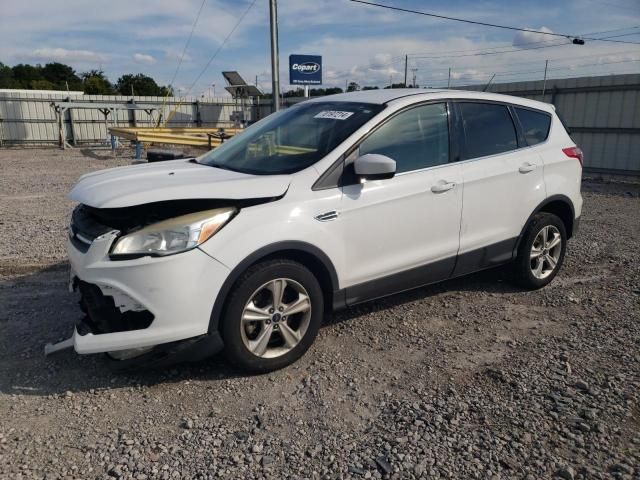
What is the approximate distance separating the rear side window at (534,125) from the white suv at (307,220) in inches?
0.7

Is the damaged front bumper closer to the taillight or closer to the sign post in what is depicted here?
the taillight

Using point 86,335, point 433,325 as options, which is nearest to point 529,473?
point 433,325

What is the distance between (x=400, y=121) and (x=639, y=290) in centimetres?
300

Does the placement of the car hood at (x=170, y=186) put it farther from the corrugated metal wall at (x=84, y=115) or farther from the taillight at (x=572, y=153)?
the corrugated metal wall at (x=84, y=115)

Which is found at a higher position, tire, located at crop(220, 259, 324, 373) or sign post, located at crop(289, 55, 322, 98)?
sign post, located at crop(289, 55, 322, 98)

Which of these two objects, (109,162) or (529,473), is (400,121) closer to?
(529,473)

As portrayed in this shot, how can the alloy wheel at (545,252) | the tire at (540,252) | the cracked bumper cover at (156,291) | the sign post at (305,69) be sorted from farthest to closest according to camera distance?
the sign post at (305,69) < the alloy wheel at (545,252) < the tire at (540,252) < the cracked bumper cover at (156,291)

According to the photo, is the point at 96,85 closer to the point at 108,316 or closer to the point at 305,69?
the point at 305,69

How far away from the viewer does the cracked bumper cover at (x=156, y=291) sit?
291 cm

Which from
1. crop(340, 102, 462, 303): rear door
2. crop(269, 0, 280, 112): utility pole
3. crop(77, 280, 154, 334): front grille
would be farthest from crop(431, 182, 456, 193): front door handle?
crop(269, 0, 280, 112): utility pole

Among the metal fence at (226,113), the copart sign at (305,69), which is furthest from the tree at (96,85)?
the copart sign at (305,69)

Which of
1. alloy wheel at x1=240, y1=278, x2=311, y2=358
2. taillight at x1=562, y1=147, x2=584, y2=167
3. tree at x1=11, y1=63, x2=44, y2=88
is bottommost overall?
alloy wheel at x1=240, y1=278, x2=311, y2=358

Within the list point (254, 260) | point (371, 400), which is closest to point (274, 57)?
point (254, 260)

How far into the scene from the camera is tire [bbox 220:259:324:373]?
3158mm
